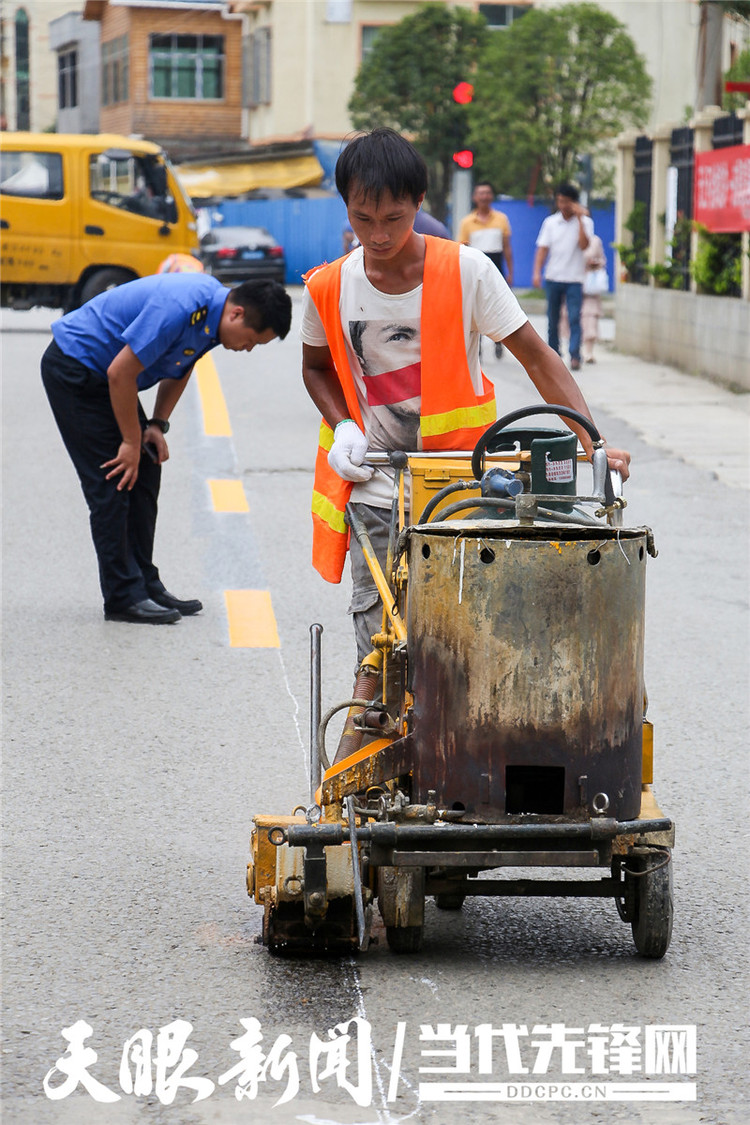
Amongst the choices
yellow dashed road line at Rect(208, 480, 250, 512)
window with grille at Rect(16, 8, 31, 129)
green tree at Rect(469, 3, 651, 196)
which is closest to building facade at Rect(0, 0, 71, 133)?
window with grille at Rect(16, 8, 31, 129)

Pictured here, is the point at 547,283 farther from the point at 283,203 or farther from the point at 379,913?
the point at 283,203

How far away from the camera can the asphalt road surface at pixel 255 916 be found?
10.6ft

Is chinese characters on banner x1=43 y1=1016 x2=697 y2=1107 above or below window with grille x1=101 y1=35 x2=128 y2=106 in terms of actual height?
below

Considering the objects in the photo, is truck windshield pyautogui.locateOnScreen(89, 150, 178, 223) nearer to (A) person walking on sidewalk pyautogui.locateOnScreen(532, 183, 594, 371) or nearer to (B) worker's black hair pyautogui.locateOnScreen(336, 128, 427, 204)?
(A) person walking on sidewalk pyautogui.locateOnScreen(532, 183, 594, 371)

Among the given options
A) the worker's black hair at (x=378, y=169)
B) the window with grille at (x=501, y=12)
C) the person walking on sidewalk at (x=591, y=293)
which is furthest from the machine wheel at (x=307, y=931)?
the window with grille at (x=501, y=12)

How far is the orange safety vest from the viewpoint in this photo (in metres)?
4.25

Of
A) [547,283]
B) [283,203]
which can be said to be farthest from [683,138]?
[283,203]

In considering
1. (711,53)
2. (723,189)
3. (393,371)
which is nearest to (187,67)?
(711,53)

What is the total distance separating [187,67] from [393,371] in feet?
168

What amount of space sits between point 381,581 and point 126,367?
316 cm

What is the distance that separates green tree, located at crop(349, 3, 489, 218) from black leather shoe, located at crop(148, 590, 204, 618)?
3411 centimetres

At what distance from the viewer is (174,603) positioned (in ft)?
24.2

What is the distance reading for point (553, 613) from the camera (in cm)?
342

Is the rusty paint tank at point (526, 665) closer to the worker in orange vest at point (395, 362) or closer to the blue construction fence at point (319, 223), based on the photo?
the worker in orange vest at point (395, 362)
